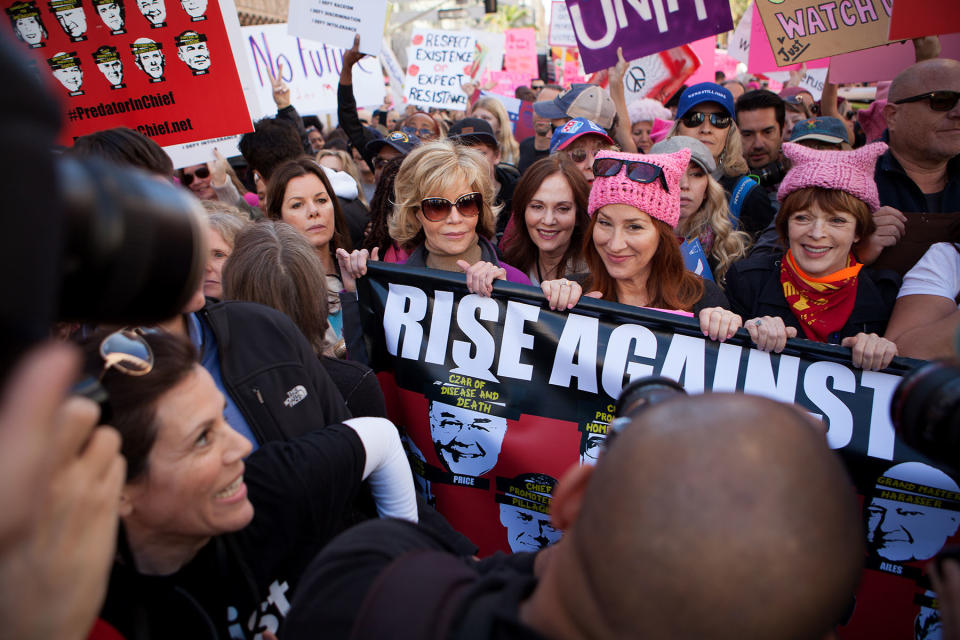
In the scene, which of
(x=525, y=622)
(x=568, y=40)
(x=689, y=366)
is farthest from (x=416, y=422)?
(x=568, y=40)

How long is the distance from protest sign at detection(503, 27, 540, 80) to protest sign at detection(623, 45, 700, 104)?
6682mm

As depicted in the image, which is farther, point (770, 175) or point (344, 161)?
point (344, 161)

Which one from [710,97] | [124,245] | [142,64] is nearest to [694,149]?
[710,97]

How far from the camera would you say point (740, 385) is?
234cm

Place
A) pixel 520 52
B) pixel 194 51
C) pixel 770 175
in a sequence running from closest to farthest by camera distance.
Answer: pixel 194 51 → pixel 770 175 → pixel 520 52

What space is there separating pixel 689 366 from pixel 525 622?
5.37ft

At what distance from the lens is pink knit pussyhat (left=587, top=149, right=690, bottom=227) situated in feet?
9.55

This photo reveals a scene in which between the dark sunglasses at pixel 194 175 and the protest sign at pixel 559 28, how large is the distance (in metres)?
7.34

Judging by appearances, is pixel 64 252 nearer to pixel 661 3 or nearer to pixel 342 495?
pixel 342 495

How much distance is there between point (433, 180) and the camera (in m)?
3.29

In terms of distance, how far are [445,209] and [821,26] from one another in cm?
335

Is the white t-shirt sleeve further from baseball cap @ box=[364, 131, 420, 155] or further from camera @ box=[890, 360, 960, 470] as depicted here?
baseball cap @ box=[364, 131, 420, 155]

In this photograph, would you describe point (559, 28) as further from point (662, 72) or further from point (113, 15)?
point (113, 15)

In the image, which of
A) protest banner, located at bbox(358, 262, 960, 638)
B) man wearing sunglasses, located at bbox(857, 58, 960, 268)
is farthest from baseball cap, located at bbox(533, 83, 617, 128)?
protest banner, located at bbox(358, 262, 960, 638)
